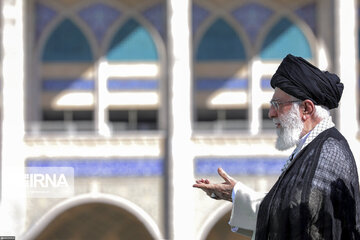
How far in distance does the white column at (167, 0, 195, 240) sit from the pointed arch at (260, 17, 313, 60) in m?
3.16

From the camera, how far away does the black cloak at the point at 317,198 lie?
12.1ft

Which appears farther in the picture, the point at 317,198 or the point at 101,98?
the point at 101,98

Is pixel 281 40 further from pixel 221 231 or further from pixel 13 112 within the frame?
pixel 13 112

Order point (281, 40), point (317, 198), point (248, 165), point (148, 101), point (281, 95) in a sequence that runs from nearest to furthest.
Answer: point (317, 198) < point (281, 95) < point (248, 165) < point (148, 101) < point (281, 40)

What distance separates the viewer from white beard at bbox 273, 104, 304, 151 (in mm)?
4133

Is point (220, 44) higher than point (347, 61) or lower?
higher

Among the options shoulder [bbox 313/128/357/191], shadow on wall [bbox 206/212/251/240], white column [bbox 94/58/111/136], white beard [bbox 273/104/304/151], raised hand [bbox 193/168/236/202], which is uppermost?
white column [bbox 94/58/111/136]

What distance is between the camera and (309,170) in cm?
379

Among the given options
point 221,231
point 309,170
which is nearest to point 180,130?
point 221,231

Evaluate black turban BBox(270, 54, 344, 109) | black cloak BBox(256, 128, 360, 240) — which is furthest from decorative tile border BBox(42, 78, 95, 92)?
black cloak BBox(256, 128, 360, 240)

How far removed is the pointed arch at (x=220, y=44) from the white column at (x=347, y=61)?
3210 mm

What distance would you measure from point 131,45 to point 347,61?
20.8 ft

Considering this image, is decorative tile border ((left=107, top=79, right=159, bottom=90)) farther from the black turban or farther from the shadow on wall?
the black turban

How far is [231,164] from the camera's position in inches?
792
